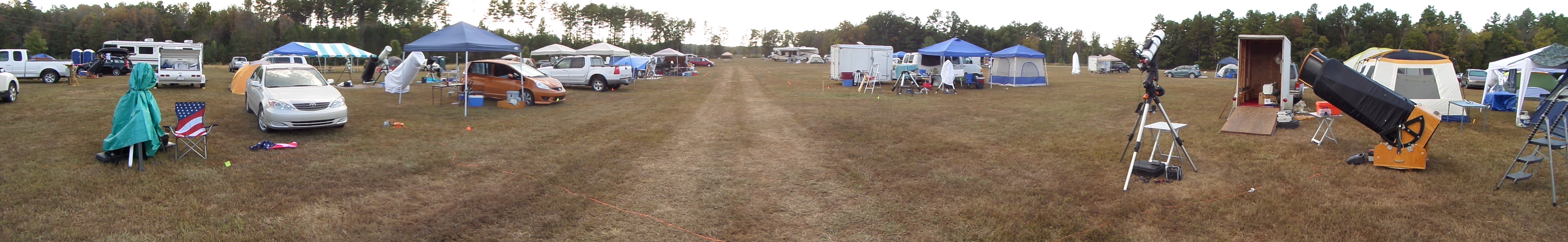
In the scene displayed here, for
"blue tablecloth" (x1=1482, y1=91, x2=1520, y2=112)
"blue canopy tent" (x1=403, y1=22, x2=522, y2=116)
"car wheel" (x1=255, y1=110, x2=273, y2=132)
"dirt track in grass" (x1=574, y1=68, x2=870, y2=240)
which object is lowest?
"dirt track in grass" (x1=574, y1=68, x2=870, y2=240)

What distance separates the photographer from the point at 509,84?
550 inches

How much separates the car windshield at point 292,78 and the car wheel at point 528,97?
3605mm

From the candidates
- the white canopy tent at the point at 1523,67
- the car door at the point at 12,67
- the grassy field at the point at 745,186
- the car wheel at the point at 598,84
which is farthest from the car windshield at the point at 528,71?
the white canopy tent at the point at 1523,67

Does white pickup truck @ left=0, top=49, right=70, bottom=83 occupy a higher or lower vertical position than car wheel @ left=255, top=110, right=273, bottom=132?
higher

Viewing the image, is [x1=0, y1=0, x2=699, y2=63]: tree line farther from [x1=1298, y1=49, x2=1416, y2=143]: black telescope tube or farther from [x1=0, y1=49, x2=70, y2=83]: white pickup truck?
[x1=1298, y1=49, x2=1416, y2=143]: black telescope tube

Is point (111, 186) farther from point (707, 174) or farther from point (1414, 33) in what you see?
point (1414, 33)

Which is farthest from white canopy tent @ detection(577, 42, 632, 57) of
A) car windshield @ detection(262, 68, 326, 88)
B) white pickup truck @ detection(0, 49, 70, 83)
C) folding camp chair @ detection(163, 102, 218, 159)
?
folding camp chair @ detection(163, 102, 218, 159)

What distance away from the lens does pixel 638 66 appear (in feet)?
86.1

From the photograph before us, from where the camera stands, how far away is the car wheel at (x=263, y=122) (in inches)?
361

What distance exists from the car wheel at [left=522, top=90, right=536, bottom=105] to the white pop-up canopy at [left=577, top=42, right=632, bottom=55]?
1347cm

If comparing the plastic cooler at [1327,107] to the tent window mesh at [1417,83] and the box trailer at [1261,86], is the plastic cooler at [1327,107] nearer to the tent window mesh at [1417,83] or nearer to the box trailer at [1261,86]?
the box trailer at [1261,86]

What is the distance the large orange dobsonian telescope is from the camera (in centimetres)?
659

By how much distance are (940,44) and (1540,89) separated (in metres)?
13.1

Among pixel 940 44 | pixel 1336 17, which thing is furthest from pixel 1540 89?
pixel 1336 17
